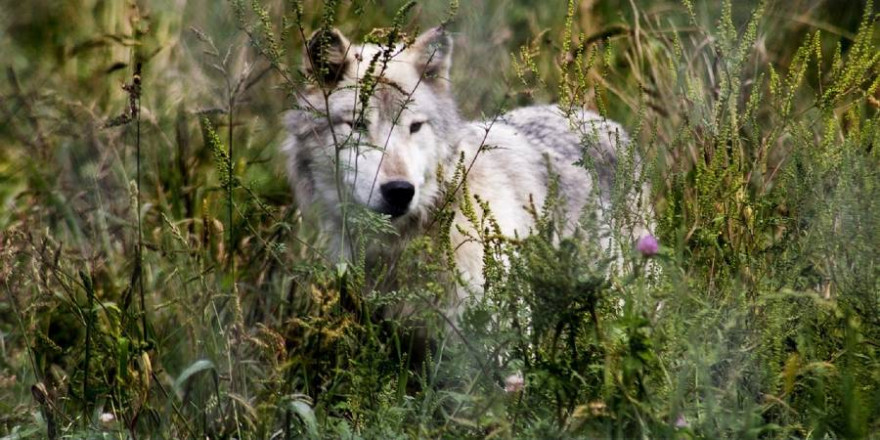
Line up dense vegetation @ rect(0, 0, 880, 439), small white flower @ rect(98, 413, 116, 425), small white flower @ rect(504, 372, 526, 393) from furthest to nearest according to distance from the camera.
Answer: small white flower @ rect(98, 413, 116, 425) → small white flower @ rect(504, 372, 526, 393) → dense vegetation @ rect(0, 0, 880, 439)

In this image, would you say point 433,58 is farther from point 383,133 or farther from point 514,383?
point 514,383

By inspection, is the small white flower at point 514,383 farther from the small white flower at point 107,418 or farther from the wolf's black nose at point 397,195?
the wolf's black nose at point 397,195

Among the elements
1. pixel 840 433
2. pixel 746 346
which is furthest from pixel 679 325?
pixel 840 433

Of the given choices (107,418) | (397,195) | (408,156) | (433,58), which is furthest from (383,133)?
(107,418)

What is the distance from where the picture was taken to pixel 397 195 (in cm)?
385

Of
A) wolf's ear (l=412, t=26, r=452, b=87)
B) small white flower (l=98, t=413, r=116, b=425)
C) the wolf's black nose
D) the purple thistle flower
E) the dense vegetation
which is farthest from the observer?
wolf's ear (l=412, t=26, r=452, b=87)

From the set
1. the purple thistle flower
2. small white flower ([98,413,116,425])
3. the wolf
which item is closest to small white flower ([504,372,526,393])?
the purple thistle flower

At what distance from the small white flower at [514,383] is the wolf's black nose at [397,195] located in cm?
123

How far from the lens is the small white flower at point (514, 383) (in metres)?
2.66

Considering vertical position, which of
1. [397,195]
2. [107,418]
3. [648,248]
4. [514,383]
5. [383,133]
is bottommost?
[107,418]

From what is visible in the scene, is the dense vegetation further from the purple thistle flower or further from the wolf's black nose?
the wolf's black nose

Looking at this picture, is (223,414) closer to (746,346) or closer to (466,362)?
(466,362)

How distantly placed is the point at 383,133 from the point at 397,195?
27 centimetres

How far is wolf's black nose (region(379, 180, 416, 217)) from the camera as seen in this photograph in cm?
383
